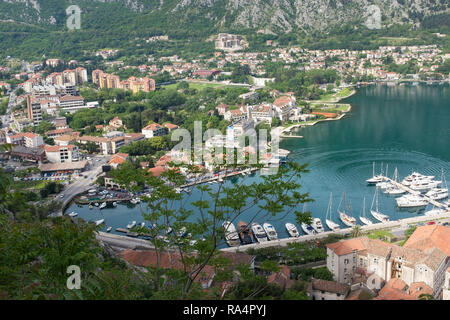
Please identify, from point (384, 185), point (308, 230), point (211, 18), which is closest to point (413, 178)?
point (384, 185)

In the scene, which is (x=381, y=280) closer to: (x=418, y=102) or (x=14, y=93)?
(x=418, y=102)

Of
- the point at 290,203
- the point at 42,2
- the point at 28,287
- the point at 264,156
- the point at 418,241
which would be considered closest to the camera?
the point at 28,287

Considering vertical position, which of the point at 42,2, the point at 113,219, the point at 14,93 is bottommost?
the point at 113,219

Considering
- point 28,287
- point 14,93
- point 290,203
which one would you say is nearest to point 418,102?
point 14,93

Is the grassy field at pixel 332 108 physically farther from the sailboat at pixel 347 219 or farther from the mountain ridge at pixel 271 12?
the mountain ridge at pixel 271 12

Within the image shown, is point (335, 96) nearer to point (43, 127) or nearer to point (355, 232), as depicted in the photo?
point (43, 127)

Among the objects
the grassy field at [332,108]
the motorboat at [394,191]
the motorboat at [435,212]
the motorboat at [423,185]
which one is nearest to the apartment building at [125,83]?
the grassy field at [332,108]

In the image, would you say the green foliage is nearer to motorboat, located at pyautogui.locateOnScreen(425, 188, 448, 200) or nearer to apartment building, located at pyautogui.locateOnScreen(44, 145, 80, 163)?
motorboat, located at pyautogui.locateOnScreen(425, 188, 448, 200)
